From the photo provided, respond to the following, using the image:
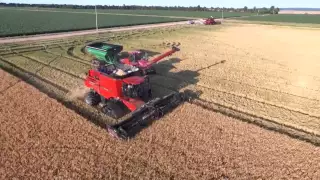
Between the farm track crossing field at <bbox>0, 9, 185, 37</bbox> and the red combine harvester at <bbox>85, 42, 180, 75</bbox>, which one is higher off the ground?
the farm track crossing field at <bbox>0, 9, 185, 37</bbox>

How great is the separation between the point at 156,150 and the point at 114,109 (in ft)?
10.4

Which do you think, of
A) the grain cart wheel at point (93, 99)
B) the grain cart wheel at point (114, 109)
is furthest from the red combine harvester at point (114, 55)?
the grain cart wheel at point (114, 109)

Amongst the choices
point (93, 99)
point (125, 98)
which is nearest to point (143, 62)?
point (93, 99)

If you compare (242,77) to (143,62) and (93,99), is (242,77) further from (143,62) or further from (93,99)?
(93,99)

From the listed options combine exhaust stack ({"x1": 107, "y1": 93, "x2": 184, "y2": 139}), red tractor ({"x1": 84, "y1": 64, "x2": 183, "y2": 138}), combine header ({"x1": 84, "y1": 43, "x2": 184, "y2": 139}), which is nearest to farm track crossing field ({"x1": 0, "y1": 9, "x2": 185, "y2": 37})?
→ combine header ({"x1": 84, "y1": 43, "x2": 184, "y2": 139})

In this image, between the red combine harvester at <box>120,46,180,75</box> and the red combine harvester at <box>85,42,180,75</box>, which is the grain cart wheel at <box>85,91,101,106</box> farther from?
the red combine harvester at <box>85,42,180,75</box>

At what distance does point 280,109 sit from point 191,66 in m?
8.95

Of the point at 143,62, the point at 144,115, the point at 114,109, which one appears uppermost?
the point at 143,62

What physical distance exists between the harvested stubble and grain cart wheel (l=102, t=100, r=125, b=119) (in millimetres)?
1090

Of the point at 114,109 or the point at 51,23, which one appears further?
the point at 51,23

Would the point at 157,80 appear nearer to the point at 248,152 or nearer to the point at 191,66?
the point at 191,66

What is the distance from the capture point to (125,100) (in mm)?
12258

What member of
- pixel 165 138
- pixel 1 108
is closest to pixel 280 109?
pixel 165 138

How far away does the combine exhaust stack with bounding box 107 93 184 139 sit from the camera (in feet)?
35.2
